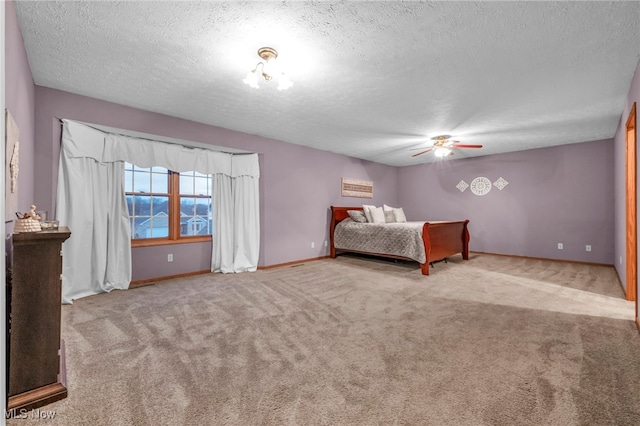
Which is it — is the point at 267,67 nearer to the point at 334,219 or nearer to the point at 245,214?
the point at 245,214

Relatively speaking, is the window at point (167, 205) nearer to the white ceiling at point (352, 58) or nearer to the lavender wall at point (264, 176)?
the lavender wall at point (264, 176)

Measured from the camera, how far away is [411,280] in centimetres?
389

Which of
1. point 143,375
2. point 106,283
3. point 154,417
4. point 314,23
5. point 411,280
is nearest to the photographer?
point 154,417

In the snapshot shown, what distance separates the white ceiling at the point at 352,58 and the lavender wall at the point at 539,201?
1464mm

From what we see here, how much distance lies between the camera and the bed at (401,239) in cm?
438

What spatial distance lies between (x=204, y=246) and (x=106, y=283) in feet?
4.33

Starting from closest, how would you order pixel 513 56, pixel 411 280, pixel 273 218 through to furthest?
pixel 513 56
pixel 411 280
pixel 273 218

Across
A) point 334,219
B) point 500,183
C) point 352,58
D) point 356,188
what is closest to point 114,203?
point 352,58

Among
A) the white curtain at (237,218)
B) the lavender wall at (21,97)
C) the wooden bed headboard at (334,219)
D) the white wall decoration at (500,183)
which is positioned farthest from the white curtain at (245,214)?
the white wall decoration at (500,183)

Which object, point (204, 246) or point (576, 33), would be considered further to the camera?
point (204, 246)

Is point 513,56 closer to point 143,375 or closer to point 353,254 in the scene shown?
point 143,375

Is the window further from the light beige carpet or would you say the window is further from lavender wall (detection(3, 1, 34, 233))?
lavender wall (detection(3, 1, 34, 233))

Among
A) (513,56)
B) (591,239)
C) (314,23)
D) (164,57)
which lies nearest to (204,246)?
(164,57)

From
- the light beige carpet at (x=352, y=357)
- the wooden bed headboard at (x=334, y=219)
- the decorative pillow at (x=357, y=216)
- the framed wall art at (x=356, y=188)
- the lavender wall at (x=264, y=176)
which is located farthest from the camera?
the framed wall art at (x=356, y=188)
